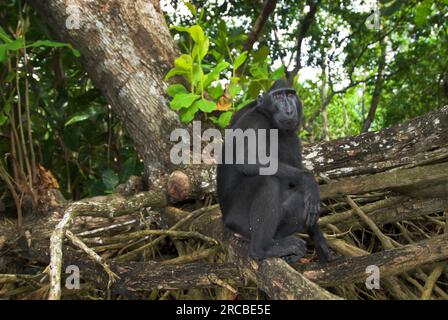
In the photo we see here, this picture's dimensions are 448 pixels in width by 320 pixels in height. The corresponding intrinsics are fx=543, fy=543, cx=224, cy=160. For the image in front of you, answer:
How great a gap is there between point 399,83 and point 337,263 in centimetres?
612

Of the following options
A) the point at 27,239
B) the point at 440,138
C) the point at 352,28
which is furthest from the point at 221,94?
the point at 352,28

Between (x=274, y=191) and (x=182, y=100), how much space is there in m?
1.18

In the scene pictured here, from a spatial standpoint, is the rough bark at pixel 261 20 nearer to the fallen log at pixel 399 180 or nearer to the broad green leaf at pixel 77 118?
the broad green leaf at pixel 77 118

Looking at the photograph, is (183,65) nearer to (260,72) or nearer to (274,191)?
(260,72)

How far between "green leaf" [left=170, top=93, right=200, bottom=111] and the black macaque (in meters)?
0.42

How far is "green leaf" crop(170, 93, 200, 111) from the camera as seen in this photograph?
3857 mm

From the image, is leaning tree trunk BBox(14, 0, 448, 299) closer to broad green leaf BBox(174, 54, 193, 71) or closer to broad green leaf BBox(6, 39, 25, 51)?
broad green leaf BBox(174, 54, 193, 71)

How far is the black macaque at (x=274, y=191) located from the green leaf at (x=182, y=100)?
42 centimetres

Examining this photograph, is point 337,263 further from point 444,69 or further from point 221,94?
point 444,69

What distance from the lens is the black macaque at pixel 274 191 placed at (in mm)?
3018

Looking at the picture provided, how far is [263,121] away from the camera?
3.41 metres

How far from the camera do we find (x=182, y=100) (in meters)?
3.88

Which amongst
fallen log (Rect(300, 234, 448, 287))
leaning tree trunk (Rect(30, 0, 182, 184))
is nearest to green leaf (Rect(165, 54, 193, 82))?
leaning tree trunk (Rect(30, 0, 182, 184))

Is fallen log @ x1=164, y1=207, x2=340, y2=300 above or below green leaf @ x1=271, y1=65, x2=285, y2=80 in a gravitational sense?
below
